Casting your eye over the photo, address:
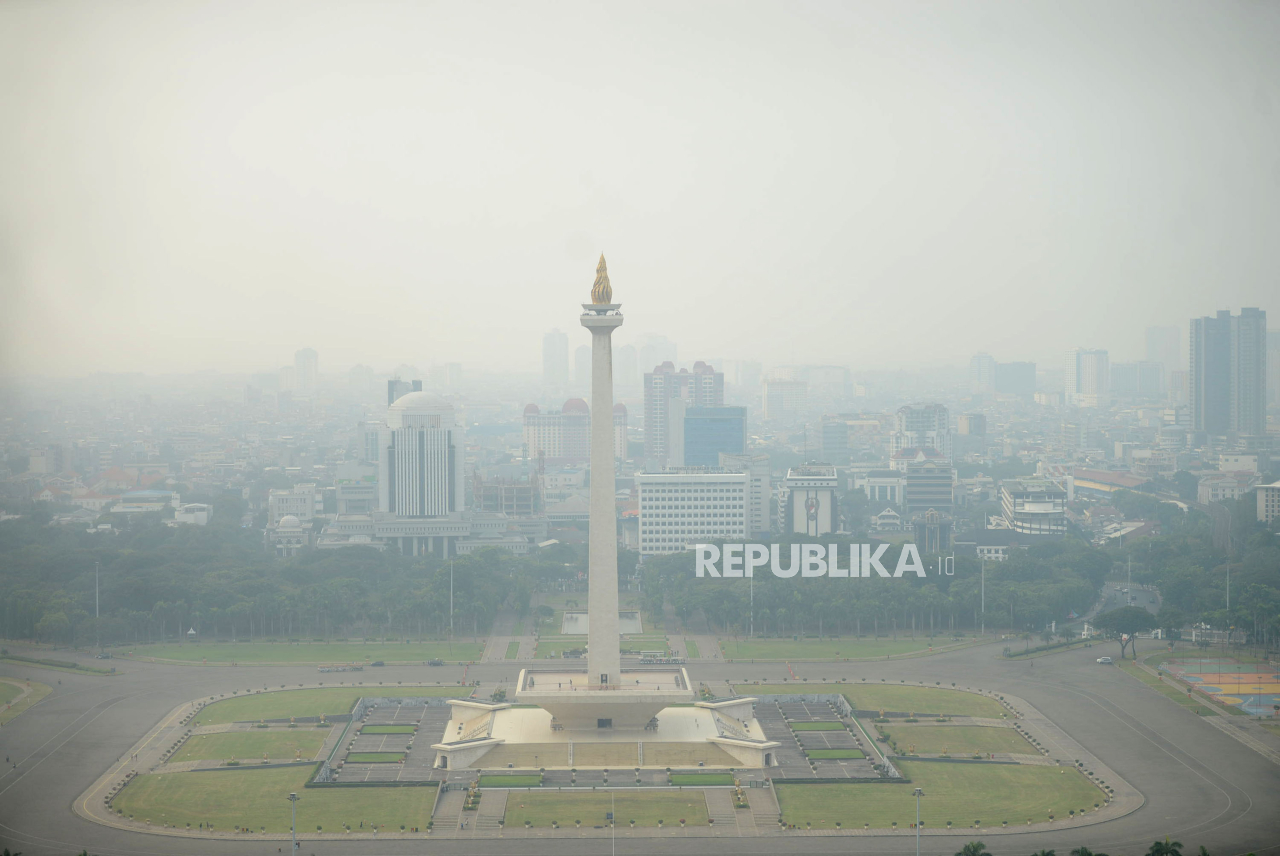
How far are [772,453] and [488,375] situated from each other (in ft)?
141

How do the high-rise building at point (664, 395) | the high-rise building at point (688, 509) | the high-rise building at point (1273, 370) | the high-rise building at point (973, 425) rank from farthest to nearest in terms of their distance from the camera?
1. the high-rise building at point (973, 425)
2. the high-rise building at point (664, 395)
3. the high-rise building at point (1273, 370)
4. the high-rise building at point (688, 509)

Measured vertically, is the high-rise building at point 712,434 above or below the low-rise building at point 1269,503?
above

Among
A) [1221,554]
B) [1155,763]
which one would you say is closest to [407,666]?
[1155,763]

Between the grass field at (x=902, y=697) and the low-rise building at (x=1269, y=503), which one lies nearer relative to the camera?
the grass field at (x=902, y=697)

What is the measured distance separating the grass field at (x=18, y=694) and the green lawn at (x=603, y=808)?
21.2 m

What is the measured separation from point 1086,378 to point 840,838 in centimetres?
15409

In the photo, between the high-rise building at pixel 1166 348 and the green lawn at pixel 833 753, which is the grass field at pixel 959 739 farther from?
the high-rise building at pixel 1166 348

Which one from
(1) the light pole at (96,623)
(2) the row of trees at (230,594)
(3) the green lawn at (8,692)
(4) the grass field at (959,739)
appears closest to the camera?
(4) the grass field at (959,739)

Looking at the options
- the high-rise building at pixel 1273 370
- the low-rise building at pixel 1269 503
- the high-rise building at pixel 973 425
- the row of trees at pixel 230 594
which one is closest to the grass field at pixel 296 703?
the row of trees at pixel 230 594

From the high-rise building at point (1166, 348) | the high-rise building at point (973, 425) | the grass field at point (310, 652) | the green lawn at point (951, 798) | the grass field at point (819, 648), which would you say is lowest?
the green lawn at point (951, 798)

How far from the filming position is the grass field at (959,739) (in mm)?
43938

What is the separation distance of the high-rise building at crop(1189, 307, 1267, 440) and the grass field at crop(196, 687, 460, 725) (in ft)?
312

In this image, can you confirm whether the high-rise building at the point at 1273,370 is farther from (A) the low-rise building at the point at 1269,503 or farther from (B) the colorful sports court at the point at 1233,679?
(B) the colorful sports court at the point at 1233,679

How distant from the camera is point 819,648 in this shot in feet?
200
